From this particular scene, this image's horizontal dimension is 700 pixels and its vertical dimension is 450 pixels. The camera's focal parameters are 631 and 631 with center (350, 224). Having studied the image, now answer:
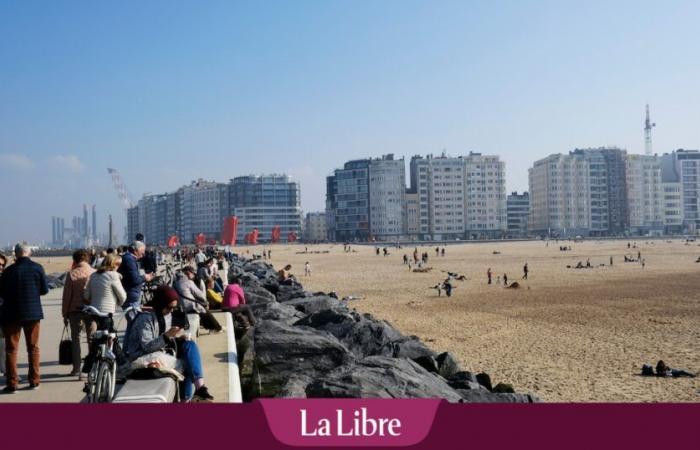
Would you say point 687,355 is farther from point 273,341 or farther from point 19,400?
point 19,400

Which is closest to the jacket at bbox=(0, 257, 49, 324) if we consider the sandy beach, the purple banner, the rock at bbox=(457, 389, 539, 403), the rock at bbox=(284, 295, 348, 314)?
the purple banner

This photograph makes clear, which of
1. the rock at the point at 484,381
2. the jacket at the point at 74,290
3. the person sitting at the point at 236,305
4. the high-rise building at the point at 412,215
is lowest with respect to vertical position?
the rock at the point at 484,381

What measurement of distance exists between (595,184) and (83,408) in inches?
6658

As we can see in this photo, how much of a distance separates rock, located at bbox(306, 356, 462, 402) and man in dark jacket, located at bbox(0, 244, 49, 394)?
9.59 ft

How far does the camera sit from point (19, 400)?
6145mm

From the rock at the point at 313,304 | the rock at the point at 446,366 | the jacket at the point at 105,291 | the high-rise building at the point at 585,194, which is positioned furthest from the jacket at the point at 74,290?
the high-rise building at the point at 585,194

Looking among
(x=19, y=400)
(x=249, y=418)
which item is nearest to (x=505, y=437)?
(x=249, y=418)

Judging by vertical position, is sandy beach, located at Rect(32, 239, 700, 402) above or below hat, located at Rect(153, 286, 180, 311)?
below

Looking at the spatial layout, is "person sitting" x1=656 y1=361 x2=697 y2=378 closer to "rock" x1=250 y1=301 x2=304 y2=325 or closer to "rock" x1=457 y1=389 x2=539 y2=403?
"rock" x1=457 y1=389 x2=539 y2=403

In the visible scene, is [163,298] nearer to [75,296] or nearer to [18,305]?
[18,305]

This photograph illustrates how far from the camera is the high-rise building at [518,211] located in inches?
6944

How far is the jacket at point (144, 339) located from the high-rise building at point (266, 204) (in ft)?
559

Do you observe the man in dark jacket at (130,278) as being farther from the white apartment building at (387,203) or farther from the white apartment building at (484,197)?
the white apartment building at (484,197)

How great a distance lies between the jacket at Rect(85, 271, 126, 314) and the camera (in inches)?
274
